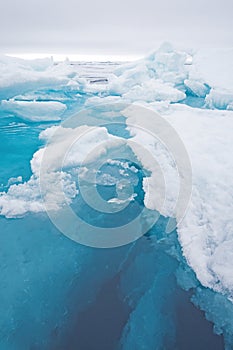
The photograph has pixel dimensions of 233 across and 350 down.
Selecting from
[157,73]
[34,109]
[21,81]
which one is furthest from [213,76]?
[21,81]

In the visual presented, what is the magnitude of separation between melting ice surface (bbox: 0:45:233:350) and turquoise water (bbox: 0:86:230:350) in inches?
0.5

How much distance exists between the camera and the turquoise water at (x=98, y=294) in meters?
3.27

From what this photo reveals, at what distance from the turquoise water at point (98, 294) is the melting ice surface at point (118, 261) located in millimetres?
13

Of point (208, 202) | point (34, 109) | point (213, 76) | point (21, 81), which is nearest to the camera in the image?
point (208, 202)

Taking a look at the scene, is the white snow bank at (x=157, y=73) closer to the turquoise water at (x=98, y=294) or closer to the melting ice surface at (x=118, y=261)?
the melting ice surface at (x=118, y=261)

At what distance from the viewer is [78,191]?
5.87 metres

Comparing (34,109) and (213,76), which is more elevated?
(213,76)

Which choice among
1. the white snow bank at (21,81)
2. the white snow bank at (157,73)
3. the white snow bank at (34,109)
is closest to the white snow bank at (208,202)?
the white snow bank at (21,81)

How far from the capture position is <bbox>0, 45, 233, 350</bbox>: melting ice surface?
3.34 metres

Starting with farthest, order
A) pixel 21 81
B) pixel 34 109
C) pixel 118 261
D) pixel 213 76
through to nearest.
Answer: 1. pixel 213 76
2. pixel 34 109
3. pixel 21 81
4. pixel 118 261

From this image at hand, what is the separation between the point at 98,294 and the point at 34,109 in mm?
7571

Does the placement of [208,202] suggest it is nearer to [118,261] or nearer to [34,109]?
[118,261]

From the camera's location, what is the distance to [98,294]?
3.81m

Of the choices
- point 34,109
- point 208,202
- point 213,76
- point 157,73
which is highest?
point 213,76
